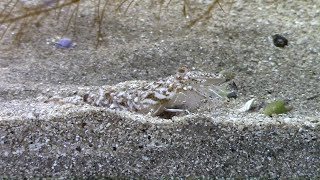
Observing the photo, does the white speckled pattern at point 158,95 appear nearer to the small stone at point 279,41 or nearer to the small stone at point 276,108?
the small stone at point 276,108

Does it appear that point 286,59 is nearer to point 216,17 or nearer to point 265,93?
point 265,93

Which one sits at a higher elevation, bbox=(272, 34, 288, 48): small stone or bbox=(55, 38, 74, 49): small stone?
bbox=(55, 38, 74, 49): small stone

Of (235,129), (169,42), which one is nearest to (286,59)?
(169,42)

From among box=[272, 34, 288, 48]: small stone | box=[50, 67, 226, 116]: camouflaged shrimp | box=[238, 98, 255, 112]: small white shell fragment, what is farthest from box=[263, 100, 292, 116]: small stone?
box=[272, 34, 288, 48]: small stone

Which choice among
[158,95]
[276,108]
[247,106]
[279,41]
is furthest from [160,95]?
[279,41]

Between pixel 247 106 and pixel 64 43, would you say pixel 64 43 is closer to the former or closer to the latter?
pixel 64 43

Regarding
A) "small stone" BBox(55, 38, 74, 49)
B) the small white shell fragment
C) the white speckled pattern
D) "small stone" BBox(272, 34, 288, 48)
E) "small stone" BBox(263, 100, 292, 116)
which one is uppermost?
the white speckled pattern

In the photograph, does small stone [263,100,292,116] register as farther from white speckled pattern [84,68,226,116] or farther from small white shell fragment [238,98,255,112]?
white speckled pattern [84,68,226,116]

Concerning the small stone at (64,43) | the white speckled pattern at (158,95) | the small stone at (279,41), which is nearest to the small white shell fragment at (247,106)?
the white speckled pattern at (158,95)
